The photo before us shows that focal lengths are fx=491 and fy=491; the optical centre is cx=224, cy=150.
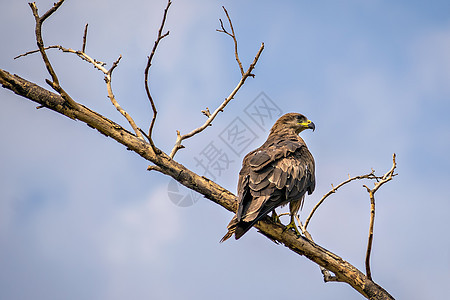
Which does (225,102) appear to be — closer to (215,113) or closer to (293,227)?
(215,113)

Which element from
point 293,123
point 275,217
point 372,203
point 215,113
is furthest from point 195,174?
point 293,123

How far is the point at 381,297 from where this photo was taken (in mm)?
5148

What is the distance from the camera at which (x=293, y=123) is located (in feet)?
24.6

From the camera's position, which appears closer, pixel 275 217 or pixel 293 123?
pixel 275 217

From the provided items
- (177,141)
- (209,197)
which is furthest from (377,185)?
(177,141)

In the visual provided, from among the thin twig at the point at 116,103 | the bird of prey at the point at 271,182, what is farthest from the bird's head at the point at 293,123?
the thin twig at the point at 116,103

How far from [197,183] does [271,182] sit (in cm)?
80

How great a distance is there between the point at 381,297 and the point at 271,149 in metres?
2.04

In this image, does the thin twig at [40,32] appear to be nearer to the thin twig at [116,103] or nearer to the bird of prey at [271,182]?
the thin twig at [116,103]

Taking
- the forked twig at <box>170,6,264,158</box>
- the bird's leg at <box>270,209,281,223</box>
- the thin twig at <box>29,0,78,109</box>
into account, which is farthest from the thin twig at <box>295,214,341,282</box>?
the thin twig at <box>29,0,78,109</box>

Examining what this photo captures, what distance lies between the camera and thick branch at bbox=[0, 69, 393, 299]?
4.72 metres

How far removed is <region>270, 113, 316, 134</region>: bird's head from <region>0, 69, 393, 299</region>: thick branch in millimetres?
2381

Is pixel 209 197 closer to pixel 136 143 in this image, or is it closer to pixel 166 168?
pixel 166 168

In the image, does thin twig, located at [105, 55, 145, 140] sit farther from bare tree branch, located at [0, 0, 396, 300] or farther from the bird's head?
the bird's head
